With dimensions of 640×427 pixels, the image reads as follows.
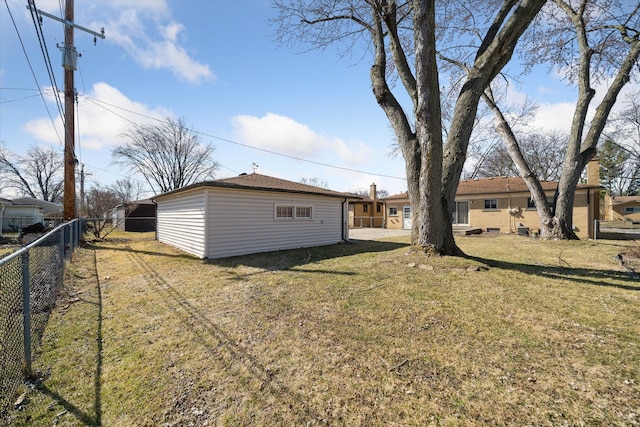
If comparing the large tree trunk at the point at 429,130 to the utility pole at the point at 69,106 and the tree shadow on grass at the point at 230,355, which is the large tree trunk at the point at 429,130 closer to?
the tree shadow on grass at the point at 230,355

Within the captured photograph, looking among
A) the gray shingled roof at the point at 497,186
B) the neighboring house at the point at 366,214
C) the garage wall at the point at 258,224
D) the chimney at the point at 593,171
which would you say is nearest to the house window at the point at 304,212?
the garage wall at the point at 258,224

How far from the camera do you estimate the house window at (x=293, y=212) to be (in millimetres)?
10453

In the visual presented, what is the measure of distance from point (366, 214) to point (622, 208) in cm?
3584

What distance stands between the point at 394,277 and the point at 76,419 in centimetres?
489

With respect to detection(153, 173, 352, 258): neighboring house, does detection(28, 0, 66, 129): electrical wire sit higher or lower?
higher

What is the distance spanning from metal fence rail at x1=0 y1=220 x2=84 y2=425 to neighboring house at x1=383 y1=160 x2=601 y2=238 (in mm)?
19739

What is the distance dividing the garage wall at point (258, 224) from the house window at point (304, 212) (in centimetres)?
15

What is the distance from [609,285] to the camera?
200 inches

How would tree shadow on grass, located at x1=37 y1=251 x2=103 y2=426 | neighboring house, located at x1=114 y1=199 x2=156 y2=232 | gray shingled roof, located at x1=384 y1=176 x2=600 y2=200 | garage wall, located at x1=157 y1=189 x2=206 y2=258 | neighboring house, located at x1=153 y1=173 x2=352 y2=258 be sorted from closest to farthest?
1. tree shadow on grass, located at x1=37 y1=251 x2=103 y2=426
2. neighboring house, located at x1=153 y1=173 x2=352 y2=258
3. garage wall, located at x1=157 y1=189 x2=206 y2=258
4. gray shingled roof, located at x1=384 y1=176 x2=600 y2=200
5. neighboring house, located at x1=114 y1=199 x2=156 y2=232

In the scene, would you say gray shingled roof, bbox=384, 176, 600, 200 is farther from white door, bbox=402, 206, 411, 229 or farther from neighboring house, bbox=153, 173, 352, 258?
neighboring house, bbox=153, 173, 352, 258

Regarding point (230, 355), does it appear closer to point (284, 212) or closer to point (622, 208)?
point (284, 212)

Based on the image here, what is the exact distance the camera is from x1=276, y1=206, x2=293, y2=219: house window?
34.2 ft

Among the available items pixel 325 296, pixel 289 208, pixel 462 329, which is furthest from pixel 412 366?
pixel 289 208

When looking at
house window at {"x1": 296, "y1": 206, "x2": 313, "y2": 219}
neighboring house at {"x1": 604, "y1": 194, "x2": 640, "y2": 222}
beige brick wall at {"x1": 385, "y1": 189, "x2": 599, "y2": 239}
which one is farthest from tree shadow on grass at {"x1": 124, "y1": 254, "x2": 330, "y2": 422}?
neighboring house at {"x1": 604, "y1": 194, "x2": 640, "y2": 222}
